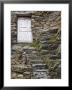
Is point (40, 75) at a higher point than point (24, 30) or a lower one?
lower

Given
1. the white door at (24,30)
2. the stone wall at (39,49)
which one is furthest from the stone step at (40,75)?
the white door at (24,30)

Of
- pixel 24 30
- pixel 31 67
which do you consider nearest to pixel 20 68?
pixel 31 67

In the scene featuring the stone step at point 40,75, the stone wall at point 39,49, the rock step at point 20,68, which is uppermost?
the stone wall at point 39,49

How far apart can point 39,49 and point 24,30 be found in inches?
5.6

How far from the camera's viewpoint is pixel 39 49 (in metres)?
1.51

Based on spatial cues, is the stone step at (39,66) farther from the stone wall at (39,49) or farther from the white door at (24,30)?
the white door at (24,30)

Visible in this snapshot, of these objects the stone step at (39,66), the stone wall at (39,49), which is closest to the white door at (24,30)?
the stone wall at (39,49)

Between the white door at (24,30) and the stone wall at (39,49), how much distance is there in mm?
21

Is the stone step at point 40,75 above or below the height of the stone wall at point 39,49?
below

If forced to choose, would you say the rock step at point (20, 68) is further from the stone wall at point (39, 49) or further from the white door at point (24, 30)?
the white door at point (24, 30)

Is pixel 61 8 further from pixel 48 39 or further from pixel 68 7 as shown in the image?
pixel 48 39

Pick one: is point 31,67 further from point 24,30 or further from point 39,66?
point 24,30

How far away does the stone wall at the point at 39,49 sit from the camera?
1505 millimetres

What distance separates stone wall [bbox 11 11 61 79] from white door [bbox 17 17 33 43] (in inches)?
0.8
